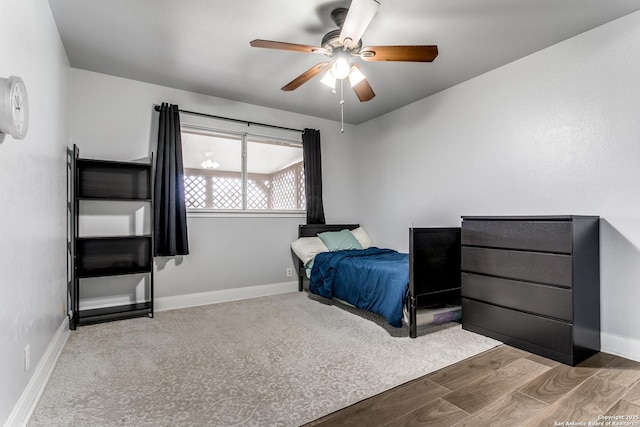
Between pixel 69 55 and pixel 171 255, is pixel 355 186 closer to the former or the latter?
pixel 171 255

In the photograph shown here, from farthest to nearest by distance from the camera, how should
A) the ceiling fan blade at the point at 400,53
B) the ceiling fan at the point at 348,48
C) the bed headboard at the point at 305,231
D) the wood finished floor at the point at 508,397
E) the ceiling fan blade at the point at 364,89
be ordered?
1. the bed headboard at the point at 305,231
2. the ceiling fan blade at the point at 364,89
3. the ceiling fan blade at the point at 400,53
4. the ceiling fan at the point at 348,48
5. the wood finished floor at the point at 508,397

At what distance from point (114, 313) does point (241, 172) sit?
2.00 meters

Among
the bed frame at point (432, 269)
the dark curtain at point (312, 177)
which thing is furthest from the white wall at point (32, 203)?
the dark curtain at point (312, 177)

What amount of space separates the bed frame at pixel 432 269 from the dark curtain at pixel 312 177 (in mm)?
1887

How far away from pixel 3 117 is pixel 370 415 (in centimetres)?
203

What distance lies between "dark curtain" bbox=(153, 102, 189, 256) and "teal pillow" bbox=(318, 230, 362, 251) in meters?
1.66

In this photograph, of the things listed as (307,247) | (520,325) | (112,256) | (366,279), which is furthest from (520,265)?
(112,256)

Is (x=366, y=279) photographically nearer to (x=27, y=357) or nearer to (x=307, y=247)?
(x=307, y=247)

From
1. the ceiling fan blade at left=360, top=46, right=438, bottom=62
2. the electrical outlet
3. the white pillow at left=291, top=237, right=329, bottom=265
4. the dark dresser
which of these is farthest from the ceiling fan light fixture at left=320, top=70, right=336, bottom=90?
the electrical outlet

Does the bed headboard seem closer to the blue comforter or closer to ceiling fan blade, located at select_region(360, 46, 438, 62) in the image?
the blue comforter

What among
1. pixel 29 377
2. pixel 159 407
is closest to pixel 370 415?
pixel 159 407

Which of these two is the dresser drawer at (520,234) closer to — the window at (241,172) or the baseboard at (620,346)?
the baseboard at (620,346)

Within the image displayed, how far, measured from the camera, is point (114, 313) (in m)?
3.05

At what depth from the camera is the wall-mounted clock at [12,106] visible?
1.22 meters
